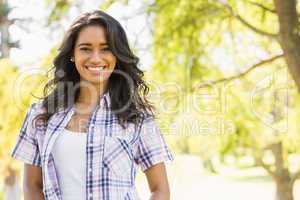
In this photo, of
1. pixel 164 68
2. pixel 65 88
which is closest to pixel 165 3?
pixel 164 68

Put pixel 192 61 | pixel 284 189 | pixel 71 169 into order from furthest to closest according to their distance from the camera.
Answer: pixel 284 189 < pixel 192 61 < pixel 71 169

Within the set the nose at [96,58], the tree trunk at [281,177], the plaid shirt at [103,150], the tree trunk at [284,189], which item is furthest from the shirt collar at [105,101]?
the tree trunk at [284,189]

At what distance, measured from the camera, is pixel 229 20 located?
495 cm

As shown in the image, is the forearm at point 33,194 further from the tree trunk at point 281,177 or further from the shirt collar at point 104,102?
the tree trunk at point 281,177

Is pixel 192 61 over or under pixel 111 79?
over

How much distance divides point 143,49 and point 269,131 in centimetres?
257

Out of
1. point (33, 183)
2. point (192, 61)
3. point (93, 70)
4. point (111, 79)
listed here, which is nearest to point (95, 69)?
point (93, 70)

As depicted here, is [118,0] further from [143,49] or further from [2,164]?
[2,164]

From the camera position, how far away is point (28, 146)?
1.43 meters

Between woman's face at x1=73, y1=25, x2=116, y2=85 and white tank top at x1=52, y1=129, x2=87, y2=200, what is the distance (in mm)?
222

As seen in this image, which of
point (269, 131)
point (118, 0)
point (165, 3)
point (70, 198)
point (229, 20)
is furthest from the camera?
point (269, 131)

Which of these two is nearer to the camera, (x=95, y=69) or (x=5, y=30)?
(x=95, y=69)

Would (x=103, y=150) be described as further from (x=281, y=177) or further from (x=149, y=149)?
(x=281, y=177)

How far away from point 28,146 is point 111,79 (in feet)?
1.02
